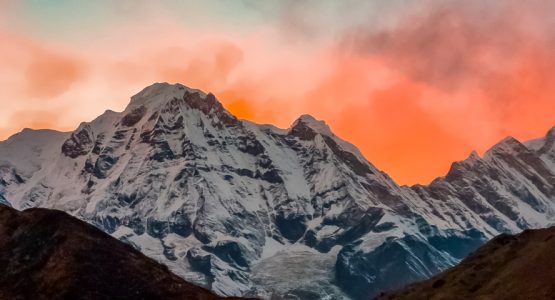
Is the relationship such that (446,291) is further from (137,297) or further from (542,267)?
(137,297)

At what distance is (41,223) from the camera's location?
16012 cm

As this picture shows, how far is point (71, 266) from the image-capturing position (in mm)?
145000

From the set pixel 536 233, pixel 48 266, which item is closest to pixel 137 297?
pixel 48 266

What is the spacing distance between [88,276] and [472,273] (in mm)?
79593

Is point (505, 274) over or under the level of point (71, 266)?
over

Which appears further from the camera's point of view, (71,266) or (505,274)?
(505,274)

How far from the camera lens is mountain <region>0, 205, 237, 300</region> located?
140 m

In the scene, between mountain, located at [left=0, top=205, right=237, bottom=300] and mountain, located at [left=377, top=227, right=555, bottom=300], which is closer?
mountain, located at [left=0, top=205, right=237, bottom=300]

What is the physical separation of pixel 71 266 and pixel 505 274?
273 feet

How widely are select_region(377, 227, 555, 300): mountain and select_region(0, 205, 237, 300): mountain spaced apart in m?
51.6

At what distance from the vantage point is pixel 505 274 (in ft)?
518

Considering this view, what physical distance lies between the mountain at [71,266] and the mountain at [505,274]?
169 ft

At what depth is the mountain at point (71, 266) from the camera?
459 ft

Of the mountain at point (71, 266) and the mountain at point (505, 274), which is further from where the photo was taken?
the mountain at point (505, 274)
